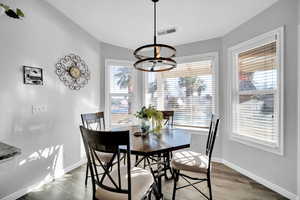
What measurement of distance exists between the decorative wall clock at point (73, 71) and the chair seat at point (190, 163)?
2144mm

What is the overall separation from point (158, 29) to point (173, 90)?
54.6 inches

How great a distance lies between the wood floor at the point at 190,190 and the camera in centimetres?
201

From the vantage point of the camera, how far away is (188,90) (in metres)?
3.50

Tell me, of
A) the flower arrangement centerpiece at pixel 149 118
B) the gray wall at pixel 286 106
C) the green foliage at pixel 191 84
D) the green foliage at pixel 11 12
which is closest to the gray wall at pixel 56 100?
the gray wall at pixel 286 106

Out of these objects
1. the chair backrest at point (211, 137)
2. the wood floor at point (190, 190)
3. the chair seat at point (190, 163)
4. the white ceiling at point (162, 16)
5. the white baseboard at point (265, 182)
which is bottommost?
the wood floor at point (190, 190)

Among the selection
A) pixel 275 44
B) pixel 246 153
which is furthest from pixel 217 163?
pixel 275 44

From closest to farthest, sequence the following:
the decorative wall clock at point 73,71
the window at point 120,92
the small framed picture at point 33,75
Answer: the small framed picture at point 33,75
the decorative wall clock at point 73,71
the window at point 120,92

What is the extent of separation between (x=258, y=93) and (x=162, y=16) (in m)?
1.95

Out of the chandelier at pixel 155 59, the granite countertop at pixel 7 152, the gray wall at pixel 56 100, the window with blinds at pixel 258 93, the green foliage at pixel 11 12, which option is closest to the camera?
the granite countertop at pixel 7 152

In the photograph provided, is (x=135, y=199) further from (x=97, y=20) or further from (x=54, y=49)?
(x=97, y=20)

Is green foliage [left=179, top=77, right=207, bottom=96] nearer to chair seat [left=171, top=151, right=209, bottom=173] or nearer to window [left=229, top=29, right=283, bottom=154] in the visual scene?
window [left=229, top=29, right=283, bottom=154]

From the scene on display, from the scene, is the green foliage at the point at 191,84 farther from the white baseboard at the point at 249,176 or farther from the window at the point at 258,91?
the white baseboard at the point at 249,176

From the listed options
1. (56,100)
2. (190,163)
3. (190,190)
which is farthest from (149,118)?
(56,100)

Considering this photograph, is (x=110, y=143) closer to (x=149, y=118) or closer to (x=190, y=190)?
(x=149, y=118)
